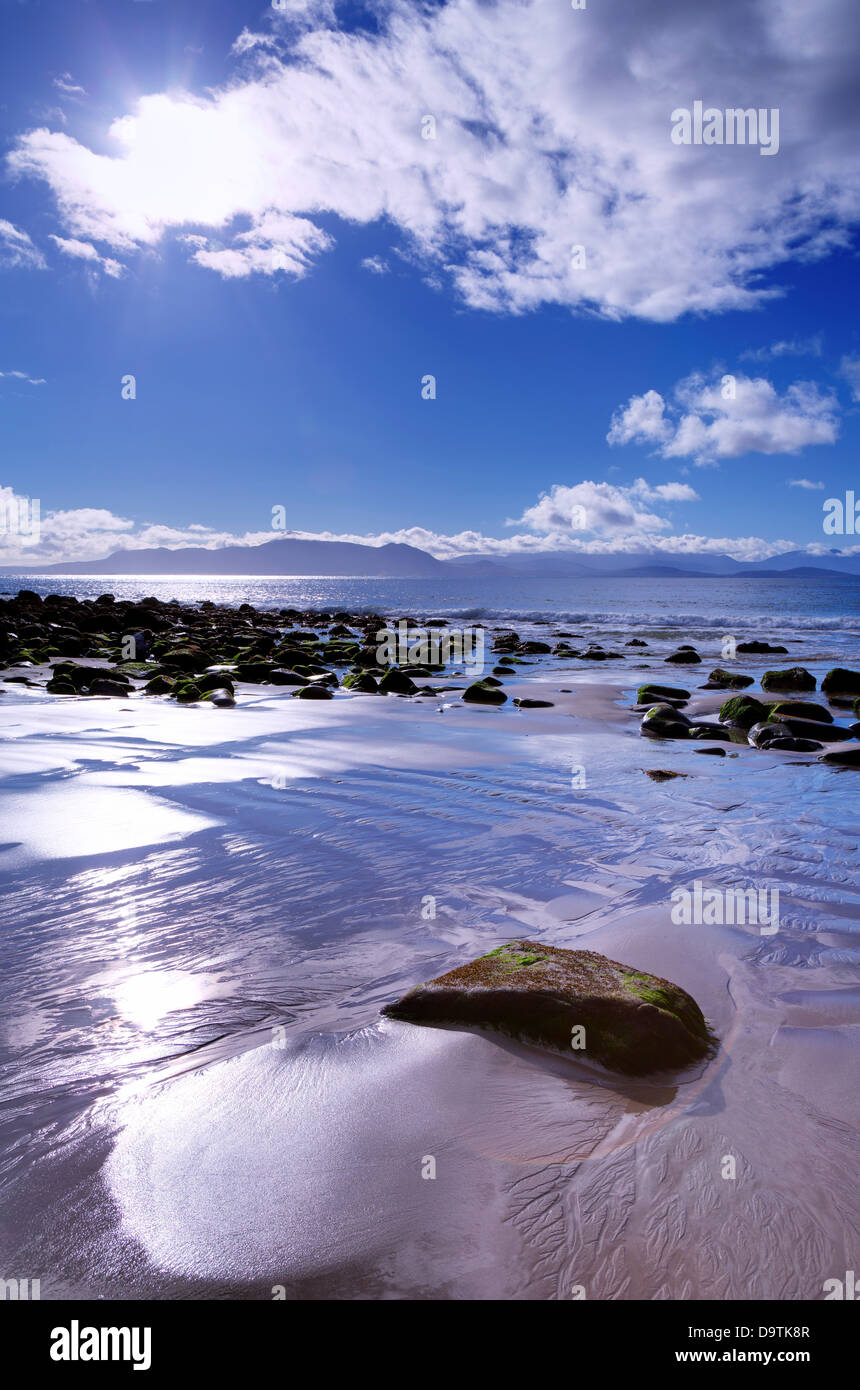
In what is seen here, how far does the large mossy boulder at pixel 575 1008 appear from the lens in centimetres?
304

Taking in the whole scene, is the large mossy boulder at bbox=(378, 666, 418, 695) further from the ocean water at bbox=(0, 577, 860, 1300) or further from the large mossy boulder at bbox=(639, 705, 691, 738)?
the ocean water at bbox=(0, 577, 860, 1300)

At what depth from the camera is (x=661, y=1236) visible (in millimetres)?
2242

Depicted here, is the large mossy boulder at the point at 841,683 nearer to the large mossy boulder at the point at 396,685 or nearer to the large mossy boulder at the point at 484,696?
the large mossy boulder at the point at 484,696

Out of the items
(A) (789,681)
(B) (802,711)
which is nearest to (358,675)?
(B) (802,711)

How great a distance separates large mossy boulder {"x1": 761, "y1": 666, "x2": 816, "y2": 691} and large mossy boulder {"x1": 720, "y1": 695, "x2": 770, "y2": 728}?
5.48 meters

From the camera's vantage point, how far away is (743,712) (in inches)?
492

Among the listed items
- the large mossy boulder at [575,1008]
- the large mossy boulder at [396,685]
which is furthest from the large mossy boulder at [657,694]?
the large mossy boulder at [575,1008]

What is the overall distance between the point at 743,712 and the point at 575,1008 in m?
10.7

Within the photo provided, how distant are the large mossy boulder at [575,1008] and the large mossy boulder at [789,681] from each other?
1611 centimetres

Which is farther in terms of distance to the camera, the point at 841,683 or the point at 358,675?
the point at 358,675

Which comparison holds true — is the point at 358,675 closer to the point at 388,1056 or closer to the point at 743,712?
the point at 743,712

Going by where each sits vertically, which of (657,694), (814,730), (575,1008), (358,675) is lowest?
(575,1008)

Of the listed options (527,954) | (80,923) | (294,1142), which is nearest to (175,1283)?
(294,1142)
